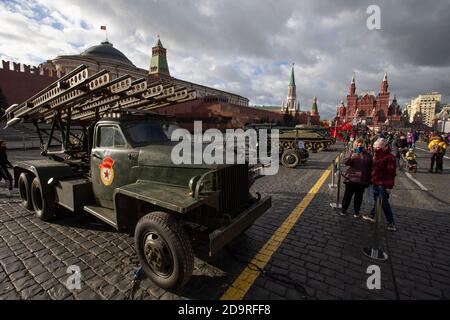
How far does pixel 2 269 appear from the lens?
335 cm

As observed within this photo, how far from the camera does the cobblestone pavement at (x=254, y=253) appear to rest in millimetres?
2939

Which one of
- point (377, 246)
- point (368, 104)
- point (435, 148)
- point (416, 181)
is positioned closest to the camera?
point (377, 246)

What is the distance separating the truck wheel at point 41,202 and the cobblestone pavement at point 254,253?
8.0 inches

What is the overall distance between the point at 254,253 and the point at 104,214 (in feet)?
8.78

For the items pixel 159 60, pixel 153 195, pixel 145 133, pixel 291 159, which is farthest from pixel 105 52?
pixel 153 195

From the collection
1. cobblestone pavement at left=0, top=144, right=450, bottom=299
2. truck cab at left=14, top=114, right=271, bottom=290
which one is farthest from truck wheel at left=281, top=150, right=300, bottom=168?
truck cab at left=14, top=114, right=271, bottom=290

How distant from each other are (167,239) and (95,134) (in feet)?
9.55

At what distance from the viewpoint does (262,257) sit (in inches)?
146

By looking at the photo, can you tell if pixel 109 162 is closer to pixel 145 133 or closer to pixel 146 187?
pixel 145 133

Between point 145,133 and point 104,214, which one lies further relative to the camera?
point 145,133

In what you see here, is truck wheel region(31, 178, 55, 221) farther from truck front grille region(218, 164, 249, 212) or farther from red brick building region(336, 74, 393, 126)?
red brick building region(336, 74, 393, 126)
